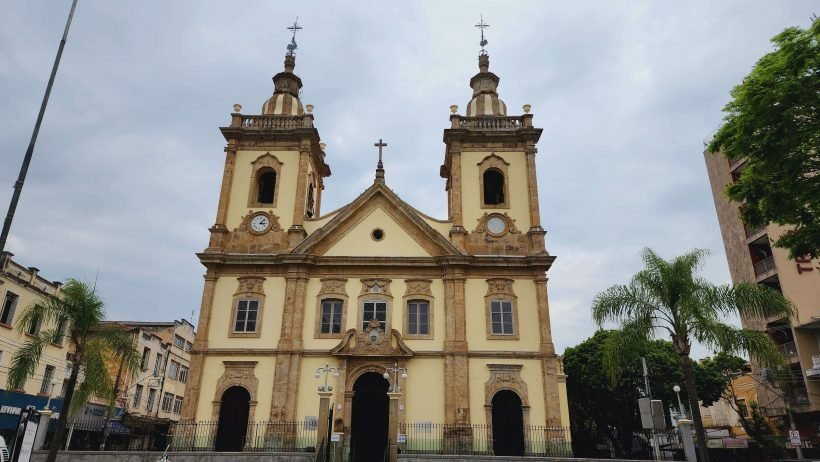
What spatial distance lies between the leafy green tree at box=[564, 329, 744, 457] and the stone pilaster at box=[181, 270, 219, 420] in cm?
2081

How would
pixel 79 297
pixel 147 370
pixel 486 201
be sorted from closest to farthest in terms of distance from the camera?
1. pixel 79 297
2. pixel 486 201
3. pixel 147 370

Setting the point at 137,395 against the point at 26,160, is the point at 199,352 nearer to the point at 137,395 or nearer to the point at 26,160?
the point at 26,160

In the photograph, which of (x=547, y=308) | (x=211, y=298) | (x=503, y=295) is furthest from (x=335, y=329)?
(x=547, y=308)

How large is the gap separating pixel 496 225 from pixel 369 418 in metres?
10.6

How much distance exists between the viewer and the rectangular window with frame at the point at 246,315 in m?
23.8

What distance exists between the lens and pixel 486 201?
91.2 ft

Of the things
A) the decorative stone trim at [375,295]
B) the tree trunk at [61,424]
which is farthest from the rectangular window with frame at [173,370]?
the tree trunk at [61,424]

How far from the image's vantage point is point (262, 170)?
2769 centimetres

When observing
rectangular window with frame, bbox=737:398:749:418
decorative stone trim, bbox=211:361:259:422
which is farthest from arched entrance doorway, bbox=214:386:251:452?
rectangular window with frame, bbox=737:398:749:418

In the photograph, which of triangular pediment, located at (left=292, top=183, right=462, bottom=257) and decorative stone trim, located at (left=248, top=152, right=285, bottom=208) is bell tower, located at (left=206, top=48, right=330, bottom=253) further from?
triangular pediment, located at (left=292, top=183, right=462, bottom=257)

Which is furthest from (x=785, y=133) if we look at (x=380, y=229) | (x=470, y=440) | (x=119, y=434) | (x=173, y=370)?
(x=173, y=370)

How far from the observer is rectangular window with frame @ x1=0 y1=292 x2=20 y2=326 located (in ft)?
88.0

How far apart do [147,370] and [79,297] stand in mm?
23579

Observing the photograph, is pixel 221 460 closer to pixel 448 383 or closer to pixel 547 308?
pixel 448 383
